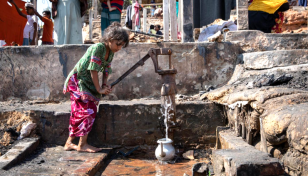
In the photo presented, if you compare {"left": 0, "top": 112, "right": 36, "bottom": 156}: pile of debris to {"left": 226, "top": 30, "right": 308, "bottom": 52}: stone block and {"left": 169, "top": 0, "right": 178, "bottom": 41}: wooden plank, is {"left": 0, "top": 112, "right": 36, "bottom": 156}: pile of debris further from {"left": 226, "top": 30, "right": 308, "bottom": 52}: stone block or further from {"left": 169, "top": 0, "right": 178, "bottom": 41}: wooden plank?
{"left": 226, "top": 30, "right": 308, "bottom": 52}: stone block

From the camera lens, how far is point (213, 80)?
4.53 metres

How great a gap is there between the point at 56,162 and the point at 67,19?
9.15ft

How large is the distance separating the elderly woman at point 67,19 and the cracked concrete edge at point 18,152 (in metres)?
2.14

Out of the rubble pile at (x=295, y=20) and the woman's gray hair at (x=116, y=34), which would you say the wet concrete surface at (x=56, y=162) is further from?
the rubble pile at (x=295, y=20)

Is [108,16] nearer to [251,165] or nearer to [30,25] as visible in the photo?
[30,25]

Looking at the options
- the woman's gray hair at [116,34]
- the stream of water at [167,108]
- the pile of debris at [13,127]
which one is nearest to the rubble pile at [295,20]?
the stream of water at [167,108]

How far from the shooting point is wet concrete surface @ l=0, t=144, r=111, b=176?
2779mm

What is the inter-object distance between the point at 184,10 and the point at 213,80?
4.03 ft

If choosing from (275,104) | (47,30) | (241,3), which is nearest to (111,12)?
(47,30)

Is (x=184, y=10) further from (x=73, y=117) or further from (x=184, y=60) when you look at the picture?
(x=73, y=117)

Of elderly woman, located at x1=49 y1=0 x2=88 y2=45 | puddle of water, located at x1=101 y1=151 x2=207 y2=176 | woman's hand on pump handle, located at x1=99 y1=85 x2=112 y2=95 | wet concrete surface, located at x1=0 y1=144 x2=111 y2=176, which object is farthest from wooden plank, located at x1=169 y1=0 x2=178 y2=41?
wet concrete surface, located at x1=0 y1=144 x2=111 y2=176

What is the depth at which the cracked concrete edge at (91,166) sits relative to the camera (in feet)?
9.04

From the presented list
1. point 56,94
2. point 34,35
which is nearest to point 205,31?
point 56,94

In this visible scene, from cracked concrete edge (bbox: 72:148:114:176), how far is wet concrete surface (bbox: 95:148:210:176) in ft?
0.24
